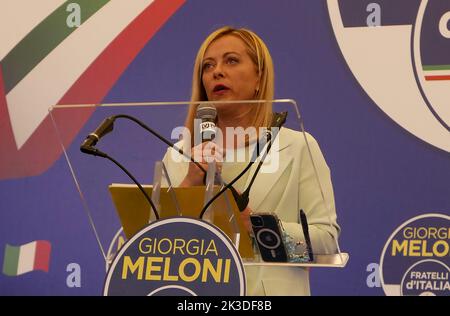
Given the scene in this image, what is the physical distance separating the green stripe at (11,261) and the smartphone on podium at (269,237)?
2164 mm

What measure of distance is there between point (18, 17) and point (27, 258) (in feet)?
4.01

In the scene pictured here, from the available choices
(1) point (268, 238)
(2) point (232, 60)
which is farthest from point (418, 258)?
(1) point (268, 238)

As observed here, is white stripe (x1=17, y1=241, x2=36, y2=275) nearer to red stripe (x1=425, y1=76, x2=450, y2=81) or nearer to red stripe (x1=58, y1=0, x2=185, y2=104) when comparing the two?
red stripe (x1=58, y1=0, x2=185, y2=104)

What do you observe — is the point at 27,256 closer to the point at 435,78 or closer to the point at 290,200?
the point at 290,200

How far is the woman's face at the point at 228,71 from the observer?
212 cm

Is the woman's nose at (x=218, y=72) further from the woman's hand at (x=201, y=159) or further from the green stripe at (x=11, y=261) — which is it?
the green stripe at (x=11, y=261)

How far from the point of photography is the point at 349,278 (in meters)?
3.18

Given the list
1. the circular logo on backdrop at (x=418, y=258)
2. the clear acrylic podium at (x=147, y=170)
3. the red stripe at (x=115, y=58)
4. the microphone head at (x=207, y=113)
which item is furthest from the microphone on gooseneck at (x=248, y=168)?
the red stripe at (x=115, y=58)

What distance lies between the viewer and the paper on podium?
1.59 m

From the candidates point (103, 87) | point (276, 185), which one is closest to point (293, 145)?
point (276, 185)

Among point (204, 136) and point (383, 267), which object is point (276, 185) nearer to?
point (204, 136)

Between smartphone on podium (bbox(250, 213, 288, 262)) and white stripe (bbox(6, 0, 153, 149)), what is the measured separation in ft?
6.83

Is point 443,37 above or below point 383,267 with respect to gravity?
above
